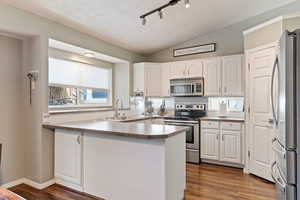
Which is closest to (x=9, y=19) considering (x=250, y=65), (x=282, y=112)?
(x=282, y=112)

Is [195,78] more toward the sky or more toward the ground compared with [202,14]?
more toward the ground

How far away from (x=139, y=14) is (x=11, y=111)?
2511mm

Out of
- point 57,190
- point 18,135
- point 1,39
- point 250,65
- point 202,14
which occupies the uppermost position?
point 202,14

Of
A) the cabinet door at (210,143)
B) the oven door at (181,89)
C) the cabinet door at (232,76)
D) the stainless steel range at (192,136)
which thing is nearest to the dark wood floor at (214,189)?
the cabinet door at (210,143)

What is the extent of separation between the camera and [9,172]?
9.37ft

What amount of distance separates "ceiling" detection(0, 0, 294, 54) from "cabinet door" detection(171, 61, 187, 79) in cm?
59

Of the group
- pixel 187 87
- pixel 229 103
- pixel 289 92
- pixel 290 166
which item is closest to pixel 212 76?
pixel 187 87

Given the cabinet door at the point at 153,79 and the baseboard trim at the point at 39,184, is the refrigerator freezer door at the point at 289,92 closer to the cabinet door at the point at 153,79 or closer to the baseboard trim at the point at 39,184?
the baseboard trim at the point at 39,184

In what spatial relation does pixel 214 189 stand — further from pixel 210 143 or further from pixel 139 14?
pixel 139 14

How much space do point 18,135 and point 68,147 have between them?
2.91 feet

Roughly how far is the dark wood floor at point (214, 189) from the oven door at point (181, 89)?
6.00 ft

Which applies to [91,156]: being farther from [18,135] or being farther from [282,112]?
[282,112]

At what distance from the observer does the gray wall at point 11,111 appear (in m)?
2.82

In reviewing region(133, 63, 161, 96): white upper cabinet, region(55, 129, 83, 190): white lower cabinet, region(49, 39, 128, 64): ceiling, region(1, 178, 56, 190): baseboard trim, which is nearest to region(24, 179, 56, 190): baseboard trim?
region(1, 178, 56, 190): baseboard trim
